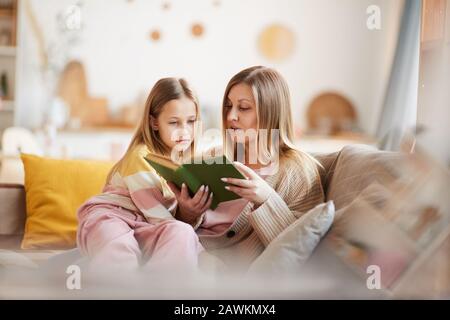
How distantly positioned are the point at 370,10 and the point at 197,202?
0.45 metres

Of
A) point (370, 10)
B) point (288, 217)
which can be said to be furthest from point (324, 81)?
point (288, 217)

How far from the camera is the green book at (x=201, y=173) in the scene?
952 millimetres

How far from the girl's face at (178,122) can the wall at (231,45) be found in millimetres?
32

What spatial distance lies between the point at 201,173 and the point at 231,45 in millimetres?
297

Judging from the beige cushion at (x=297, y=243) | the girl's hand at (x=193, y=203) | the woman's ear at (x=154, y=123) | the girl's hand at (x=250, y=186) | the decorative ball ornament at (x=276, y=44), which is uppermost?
the decorative ball ornament at (x=276, y=44)

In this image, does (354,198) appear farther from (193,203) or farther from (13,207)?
(13,207)

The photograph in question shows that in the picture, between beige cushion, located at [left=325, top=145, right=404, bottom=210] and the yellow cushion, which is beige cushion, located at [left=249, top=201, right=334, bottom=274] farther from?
the yellow cushion

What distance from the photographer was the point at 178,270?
0.94 meters

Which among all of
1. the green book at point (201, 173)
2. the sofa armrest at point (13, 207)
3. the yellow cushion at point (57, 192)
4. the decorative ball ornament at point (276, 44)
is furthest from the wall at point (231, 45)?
the sofa armrest at point (13, 207)

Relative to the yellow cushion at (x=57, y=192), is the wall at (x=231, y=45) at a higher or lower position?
higher

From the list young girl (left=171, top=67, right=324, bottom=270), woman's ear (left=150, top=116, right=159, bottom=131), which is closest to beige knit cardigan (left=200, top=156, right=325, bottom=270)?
young girl (left=171, top=67, right=324, bottom=270)

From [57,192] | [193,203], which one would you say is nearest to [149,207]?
[193,203]

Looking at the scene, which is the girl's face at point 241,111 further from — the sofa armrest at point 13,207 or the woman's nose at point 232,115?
the sofa armrest at point 13,207

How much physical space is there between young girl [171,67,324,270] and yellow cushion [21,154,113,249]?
0.43 meters
